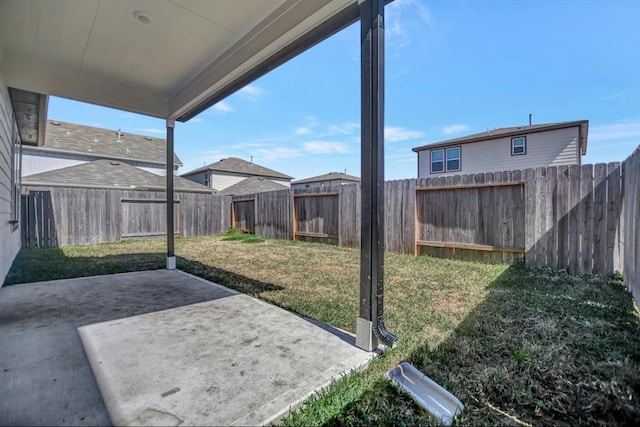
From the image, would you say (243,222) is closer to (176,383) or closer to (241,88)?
(241,88)

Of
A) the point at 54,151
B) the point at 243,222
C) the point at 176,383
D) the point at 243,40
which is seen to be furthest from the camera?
the point at 54,151

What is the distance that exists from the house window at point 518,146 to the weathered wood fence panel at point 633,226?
10.2 m

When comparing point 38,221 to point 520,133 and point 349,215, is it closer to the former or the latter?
point 349,215

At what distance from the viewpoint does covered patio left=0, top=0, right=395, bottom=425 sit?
5.25 feet

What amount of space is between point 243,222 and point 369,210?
33.6ft

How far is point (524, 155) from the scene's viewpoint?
12508 mm

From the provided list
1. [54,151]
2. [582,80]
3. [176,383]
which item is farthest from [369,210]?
[54,151]

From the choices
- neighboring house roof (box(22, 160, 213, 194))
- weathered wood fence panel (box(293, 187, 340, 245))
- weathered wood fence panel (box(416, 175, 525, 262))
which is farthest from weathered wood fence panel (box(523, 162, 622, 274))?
neighboring house roof (box(22, 160, 213, 194))

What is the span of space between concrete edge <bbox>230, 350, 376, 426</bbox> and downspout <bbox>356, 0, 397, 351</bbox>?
9.7 inches

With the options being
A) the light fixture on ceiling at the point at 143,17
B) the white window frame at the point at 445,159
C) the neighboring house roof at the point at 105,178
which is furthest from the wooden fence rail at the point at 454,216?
the white window frame at the point at 445,159

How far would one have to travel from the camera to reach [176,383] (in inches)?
67.9

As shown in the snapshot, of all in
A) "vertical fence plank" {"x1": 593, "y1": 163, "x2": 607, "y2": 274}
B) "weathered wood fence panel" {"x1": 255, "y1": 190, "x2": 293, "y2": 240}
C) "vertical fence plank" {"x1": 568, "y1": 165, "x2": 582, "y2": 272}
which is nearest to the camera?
"vertical fence plank" {"x1": 593, "y1": 163, "x2": 607, "y2": 274}

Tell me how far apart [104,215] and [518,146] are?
16133 millimetres

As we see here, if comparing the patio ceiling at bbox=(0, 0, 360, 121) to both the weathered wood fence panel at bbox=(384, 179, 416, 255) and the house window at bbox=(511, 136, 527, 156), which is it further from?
the house window at bbox=(511, 136, 527, 156)
